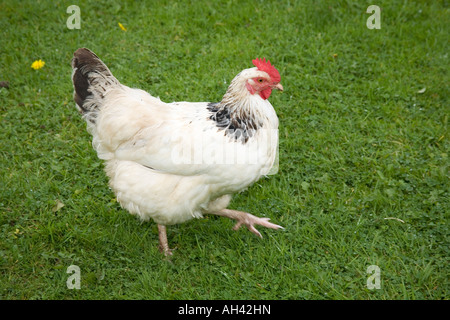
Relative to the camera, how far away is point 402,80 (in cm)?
558

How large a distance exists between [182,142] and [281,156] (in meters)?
1.65

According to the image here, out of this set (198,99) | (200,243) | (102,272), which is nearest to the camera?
(102,272)

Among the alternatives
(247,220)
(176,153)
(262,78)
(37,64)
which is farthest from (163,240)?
(37,64)

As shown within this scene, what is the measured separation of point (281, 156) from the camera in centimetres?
475

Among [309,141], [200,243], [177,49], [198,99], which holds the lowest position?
[200,243]

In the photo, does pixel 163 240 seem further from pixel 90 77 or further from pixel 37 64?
pixel 37 64

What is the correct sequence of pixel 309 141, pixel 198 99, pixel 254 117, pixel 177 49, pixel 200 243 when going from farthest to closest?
pixel 177 49 → pixel 198 99 → pixel 309 141 → pixel 200 243 → pixel 254 117

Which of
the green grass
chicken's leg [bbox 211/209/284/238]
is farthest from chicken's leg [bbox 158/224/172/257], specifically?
chicken's leg [bbox 211/209/284/238]

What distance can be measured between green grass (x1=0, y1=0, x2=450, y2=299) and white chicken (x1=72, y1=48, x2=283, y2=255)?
0.67 meters

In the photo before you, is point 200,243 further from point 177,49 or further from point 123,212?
point 177,49

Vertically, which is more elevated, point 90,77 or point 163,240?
point 90,77

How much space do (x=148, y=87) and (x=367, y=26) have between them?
326cm

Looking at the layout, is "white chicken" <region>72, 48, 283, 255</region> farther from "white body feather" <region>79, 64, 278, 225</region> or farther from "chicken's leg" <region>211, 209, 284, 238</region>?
"chicken's leg" <region>211, 209, 284, 238</region>
